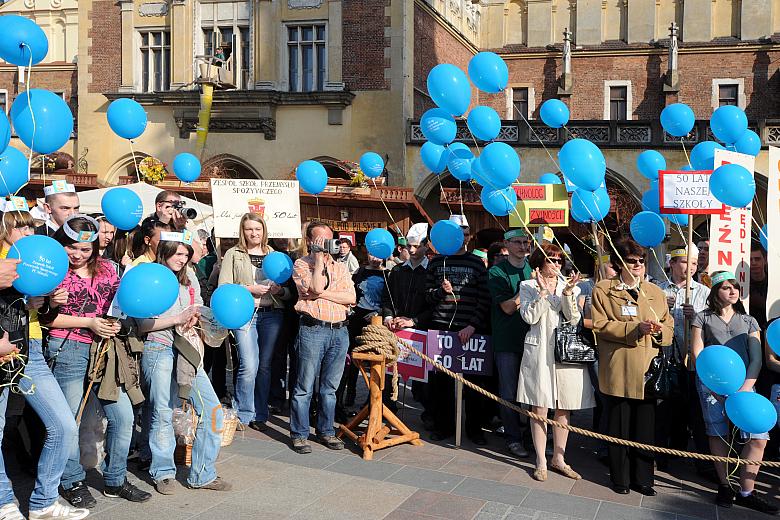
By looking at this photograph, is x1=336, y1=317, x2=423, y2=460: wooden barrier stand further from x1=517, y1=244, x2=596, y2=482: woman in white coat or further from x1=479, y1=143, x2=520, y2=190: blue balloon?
x1=479, y1=143, x2=520, y2=190: blue balloon

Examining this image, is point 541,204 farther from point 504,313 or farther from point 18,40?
point 18,40

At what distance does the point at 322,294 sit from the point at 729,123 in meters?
4.88

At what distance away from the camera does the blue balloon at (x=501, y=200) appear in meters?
7.49

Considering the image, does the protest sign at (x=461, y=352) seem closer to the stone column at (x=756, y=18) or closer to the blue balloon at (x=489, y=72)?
the blue balloon at (x=489, y=72)

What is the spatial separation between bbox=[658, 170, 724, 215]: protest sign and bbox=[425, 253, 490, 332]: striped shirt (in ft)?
→ 5.90

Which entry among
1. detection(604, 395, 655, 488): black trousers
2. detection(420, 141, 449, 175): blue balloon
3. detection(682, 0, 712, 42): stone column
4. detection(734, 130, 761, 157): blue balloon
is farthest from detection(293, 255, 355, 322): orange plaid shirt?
detection(682, 0, 712, 42): stone column

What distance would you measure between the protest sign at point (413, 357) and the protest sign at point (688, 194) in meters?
2.56

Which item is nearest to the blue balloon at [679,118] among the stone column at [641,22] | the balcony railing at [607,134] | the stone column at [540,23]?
the balcony railing at [607,134]

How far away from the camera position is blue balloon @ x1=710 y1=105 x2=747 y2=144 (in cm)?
818

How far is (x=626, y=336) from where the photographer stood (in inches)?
232

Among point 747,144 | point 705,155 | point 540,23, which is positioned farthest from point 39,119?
point 540,23

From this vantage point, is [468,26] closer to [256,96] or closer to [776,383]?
[256,96]

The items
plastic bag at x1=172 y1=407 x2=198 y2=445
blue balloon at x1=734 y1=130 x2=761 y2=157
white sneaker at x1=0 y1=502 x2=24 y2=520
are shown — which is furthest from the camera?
blue balloon at x1=734 y1=130 x2=761 y2=157

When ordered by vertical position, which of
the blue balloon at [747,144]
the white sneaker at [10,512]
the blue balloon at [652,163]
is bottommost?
the white sneaker at [10,512]
